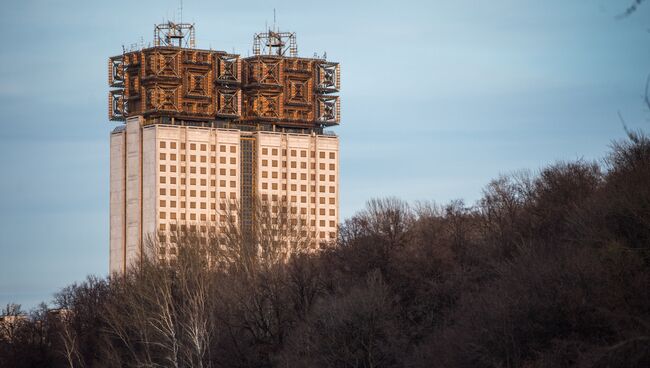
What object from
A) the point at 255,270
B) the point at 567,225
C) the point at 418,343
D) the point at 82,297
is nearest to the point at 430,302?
the point at 418,343

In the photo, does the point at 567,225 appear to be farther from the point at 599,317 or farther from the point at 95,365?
the point at 95,365

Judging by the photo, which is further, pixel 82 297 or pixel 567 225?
pixel 82 297

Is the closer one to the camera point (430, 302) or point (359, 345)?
point (359, 345)

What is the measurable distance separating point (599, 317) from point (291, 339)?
37746mm

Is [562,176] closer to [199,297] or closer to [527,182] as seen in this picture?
[527,182]

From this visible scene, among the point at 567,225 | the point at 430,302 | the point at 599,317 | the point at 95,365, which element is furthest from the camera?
the point at 95,365

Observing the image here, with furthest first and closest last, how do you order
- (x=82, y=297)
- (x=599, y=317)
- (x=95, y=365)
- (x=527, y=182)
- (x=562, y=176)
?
(x=82, y=297) < (x=95, y=365) < (x=527, y=182) < (x=562, y=176) < (x=599, y=317)

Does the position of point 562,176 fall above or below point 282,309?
above

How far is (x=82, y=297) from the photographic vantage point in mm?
160250

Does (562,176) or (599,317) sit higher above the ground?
(562,176)

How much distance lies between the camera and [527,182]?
124 m

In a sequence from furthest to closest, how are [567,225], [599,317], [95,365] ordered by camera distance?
1. [95,365]
2. [567,225]
3. [599,317]

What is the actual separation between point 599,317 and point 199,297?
48.6 m

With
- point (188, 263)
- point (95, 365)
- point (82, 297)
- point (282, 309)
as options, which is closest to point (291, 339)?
point (282, 309)
